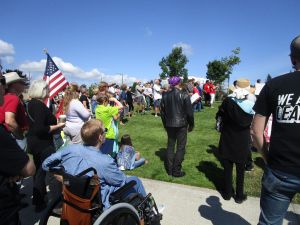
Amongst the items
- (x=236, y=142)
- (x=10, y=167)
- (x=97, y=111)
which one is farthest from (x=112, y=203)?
(x=97, y=111)

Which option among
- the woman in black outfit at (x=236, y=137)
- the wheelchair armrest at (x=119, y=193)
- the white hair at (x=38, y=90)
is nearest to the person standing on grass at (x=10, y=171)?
the wheelchair armrest at (x=119, y=193)

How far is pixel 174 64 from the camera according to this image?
49.8 m

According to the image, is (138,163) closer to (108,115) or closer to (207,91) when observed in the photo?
(108,115)

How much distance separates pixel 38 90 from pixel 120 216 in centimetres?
235

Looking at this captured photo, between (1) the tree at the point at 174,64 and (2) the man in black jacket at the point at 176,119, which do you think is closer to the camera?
(2) the man in black jacket at the point at 176,119

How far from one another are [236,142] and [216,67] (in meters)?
38.1

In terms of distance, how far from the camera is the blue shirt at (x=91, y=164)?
2.96 m

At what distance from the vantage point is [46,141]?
431cm

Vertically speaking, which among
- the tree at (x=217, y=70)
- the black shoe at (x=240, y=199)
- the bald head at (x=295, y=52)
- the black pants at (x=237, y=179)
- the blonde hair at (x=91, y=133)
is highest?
the tree at (x=217, y=70)

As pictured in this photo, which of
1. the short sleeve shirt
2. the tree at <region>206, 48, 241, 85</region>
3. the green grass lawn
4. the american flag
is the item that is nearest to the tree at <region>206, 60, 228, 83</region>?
the tree at <region>206, 48, 241, 85</region>

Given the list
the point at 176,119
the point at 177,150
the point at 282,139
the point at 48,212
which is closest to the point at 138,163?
the point at 177,150

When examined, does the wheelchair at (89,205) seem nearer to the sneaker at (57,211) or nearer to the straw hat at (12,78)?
the sneaker at (57,211)

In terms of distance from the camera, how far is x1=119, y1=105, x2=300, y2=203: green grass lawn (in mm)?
5438

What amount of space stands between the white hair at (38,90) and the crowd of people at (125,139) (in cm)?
1
